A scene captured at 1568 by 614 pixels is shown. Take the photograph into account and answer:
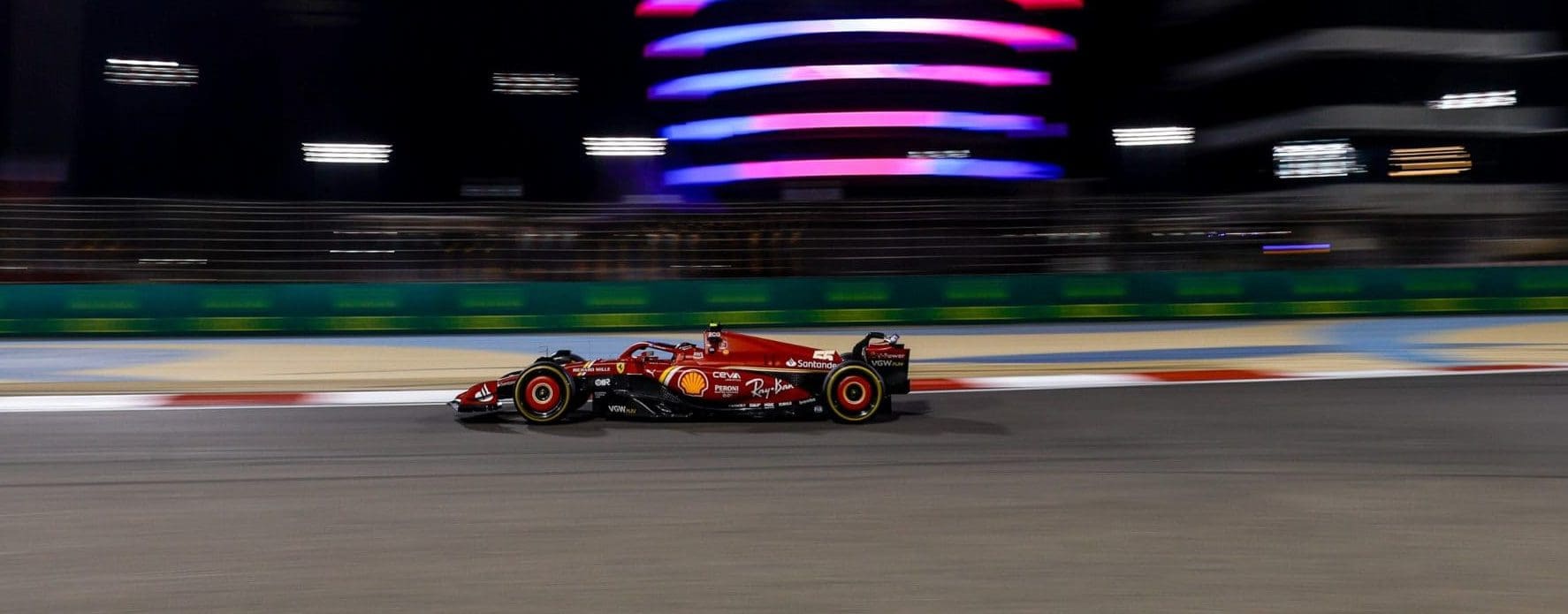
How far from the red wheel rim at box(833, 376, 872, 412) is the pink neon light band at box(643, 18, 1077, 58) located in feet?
86.6

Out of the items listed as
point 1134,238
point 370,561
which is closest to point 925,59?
point 1134,238

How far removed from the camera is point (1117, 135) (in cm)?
5519

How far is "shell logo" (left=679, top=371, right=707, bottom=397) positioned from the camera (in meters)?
7.30

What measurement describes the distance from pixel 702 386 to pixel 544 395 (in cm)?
94

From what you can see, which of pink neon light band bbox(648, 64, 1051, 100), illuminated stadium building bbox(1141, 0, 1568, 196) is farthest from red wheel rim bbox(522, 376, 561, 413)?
illuminated stadium building bbox(1141, 0, 1568, 196)

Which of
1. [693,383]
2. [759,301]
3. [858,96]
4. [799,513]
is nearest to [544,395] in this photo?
[693,383]

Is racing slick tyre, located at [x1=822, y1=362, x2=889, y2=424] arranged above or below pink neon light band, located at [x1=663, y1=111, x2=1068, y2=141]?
below

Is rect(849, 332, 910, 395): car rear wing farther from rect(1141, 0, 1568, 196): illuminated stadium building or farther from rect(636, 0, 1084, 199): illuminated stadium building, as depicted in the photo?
rect(1141, 0, 1568, 196): illuminated stadium building

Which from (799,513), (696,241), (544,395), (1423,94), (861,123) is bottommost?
(799,513)

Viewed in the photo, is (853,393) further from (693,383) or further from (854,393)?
(693,383)

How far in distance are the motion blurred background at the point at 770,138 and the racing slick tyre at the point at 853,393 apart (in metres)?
10.7

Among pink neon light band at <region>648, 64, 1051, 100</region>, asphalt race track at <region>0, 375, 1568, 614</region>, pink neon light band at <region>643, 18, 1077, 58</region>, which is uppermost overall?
pink neon light band at <region>643, 18, 1077, 58</region>

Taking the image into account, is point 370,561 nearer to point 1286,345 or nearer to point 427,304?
point 1286,345

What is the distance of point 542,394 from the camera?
24.3ft
